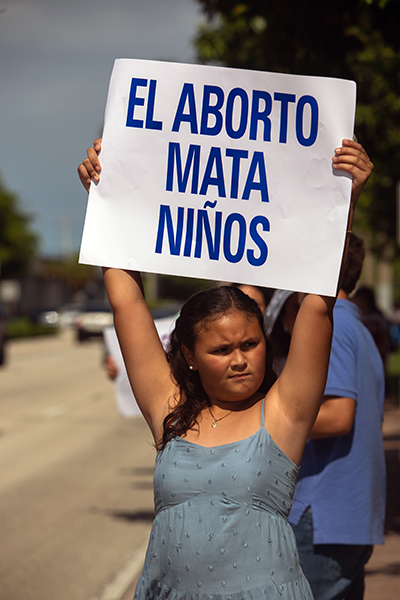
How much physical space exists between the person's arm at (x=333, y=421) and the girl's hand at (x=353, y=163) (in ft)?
2.72

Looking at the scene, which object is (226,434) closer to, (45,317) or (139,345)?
(139,345)

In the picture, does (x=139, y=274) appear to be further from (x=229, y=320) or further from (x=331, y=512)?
(x=331, y=512)

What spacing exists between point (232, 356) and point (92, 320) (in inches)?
1326

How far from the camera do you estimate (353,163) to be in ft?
7.24

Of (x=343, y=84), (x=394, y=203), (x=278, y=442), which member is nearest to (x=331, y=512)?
(x=278, y=442)

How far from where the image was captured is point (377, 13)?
14.0 ft

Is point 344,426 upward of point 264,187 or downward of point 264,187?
downward

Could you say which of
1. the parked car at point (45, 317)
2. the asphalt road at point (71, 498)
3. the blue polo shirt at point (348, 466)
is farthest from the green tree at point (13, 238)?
the blue polo shirt at point (348, 466)

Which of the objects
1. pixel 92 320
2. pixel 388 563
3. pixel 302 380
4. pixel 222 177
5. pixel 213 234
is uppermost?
pixel 222 177

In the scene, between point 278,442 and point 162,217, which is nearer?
point 278,442

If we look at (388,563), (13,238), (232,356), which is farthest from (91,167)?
(13,238)

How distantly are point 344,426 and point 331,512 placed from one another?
297mm

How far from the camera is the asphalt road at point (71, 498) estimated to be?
5.38m

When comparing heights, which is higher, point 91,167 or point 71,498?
point 91,167
